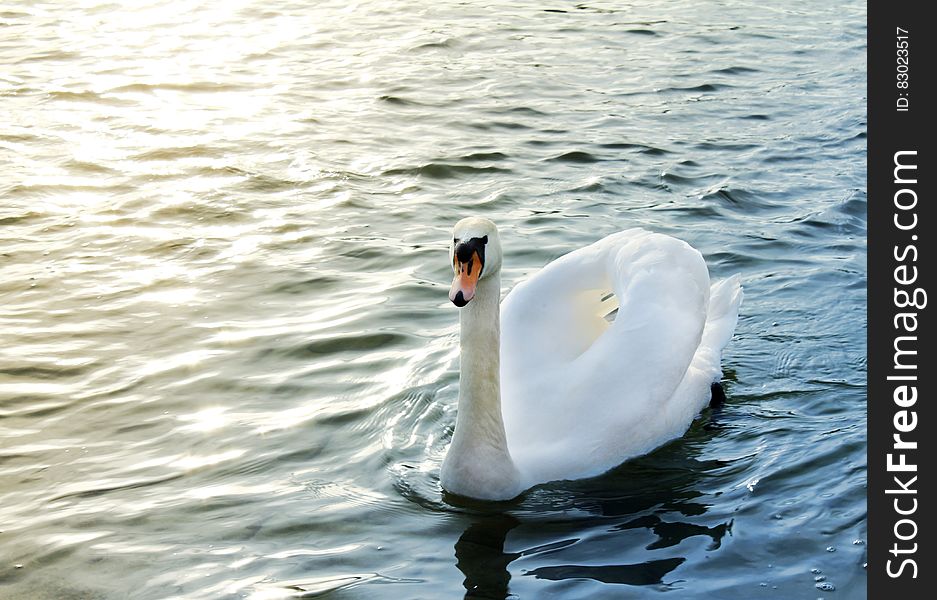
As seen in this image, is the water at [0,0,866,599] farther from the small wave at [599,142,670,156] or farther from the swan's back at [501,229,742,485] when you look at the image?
the swan's back at [501,229,742,485]

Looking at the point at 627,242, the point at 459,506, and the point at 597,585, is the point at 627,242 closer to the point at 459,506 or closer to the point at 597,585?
the point at 459,506

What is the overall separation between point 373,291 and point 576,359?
7.70ft

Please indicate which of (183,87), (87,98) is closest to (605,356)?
(87,98)

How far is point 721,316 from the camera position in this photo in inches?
298

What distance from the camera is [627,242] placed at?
7.15 meters

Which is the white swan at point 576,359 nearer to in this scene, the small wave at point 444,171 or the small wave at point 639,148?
the small wave at point 444,171

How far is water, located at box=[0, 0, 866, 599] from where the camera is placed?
550 cm

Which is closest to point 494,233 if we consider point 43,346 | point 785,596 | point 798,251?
point 785,596

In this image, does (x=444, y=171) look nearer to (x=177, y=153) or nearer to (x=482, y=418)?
(x=177, y=153)

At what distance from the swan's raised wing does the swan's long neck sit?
0.20 meters

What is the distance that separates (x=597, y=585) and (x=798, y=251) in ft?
16.0
